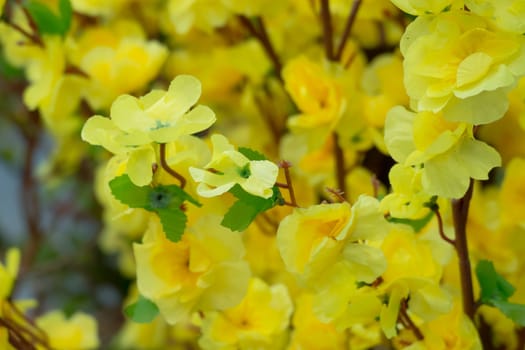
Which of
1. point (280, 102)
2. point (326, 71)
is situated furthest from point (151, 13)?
point (326, 71)

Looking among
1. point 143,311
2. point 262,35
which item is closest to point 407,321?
point 143,311

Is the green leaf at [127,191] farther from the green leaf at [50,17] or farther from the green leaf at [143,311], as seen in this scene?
the green leaf at [50,17]

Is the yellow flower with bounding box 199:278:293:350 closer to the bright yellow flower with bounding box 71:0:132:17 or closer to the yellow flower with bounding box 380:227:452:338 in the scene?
the yellow flower with bounding box 380:227:452:338

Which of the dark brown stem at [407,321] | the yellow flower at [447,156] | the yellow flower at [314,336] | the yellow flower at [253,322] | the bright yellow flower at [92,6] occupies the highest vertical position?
the yellow flower at [447,156]

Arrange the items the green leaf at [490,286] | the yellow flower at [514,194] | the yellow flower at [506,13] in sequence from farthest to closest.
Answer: the yellow flower at [514,194] < the green leaf at [490,286] < the yellow flower at [506,13]

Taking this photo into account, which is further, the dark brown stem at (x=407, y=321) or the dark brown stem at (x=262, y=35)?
the dark brown stem at (x=262, y=35)

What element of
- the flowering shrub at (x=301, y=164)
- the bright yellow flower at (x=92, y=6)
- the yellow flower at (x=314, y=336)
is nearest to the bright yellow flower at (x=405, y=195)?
the flowering shrub at (x=301, y=164)

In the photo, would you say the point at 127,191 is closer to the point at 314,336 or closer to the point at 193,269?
the point at 193,269
